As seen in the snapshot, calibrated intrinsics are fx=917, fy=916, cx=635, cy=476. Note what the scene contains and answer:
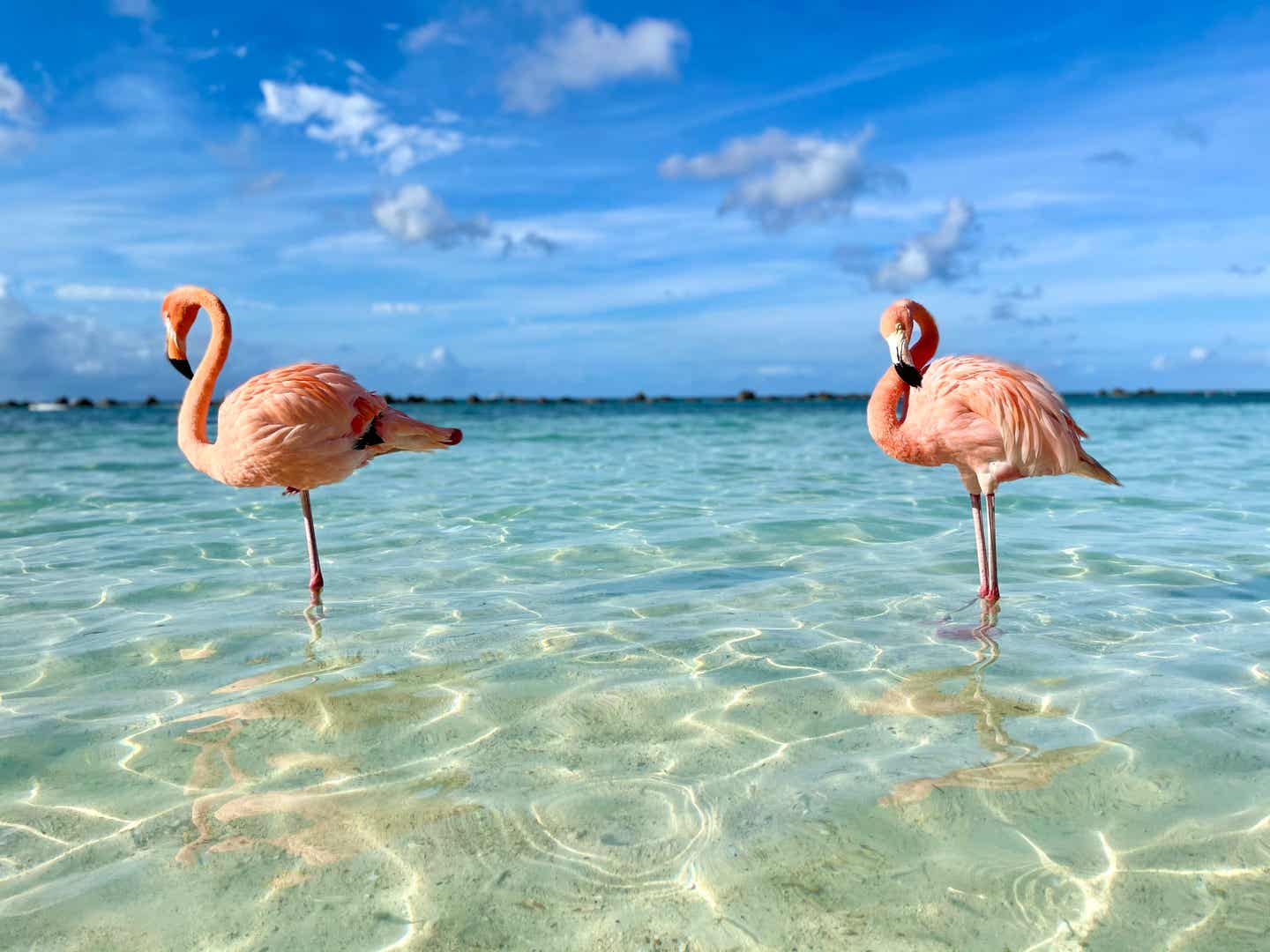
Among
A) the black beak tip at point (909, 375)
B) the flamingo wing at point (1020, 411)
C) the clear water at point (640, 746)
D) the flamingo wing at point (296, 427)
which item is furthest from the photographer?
the flamingo wing at point (296, 427)

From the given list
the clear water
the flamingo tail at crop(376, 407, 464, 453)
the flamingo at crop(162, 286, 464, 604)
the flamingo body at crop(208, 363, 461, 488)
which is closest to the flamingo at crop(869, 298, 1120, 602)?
the clear water

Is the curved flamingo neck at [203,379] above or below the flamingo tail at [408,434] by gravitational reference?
above

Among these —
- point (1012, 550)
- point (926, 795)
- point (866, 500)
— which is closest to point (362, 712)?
point (926, 795)

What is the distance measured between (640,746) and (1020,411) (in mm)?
3295

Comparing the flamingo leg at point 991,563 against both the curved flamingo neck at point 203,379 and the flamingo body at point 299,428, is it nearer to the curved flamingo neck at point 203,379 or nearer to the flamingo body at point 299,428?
the flamingo body at point 299,428

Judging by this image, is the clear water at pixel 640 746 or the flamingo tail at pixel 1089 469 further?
the flamingo tail at pixel 1089 469

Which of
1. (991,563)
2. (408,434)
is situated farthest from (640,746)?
(408,434)

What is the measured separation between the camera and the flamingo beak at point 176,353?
6.47 metres

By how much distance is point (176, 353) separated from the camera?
255 inches

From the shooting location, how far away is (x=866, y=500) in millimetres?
10406

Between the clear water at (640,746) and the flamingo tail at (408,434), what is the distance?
38.0 inches

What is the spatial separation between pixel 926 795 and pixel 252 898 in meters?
2.10

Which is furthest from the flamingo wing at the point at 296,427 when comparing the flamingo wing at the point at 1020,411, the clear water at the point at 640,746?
the flamingo wing at the point at 1020,411

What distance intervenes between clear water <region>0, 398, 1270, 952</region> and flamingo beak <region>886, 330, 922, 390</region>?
139 cm
